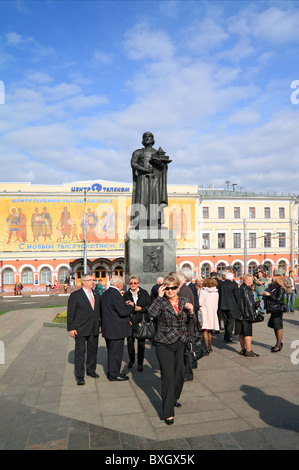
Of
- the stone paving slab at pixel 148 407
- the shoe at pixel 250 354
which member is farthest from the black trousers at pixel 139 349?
the shoe at pixel 250 354

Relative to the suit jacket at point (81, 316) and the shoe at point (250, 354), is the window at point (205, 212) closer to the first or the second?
the shoe at point (250, 354)

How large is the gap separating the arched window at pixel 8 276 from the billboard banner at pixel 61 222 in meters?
2.24

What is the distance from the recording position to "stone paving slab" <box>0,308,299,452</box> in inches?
150

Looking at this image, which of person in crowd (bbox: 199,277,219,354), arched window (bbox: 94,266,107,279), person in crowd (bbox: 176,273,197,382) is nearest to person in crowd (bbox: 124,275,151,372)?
person in crowd (bbox: 176,273,197,382)

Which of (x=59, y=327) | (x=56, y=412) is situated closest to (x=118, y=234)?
→ (x=59, y=327)

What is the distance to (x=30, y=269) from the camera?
133 ft

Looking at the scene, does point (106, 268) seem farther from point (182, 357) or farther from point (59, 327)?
point (182, 357)

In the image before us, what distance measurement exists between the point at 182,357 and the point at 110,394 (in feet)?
5.33

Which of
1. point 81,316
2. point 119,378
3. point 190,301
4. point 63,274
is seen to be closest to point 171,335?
point 190,301

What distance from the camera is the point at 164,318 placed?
14.6 feet

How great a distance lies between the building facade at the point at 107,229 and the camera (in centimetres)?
4025

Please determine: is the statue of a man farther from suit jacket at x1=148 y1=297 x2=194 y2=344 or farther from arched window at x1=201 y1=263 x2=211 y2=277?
arched window at x1=201 y1=263 x2=211 y2=277

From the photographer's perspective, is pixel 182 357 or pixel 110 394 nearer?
pixel 182 357

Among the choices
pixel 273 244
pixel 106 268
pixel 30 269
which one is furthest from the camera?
pixel 273 244
